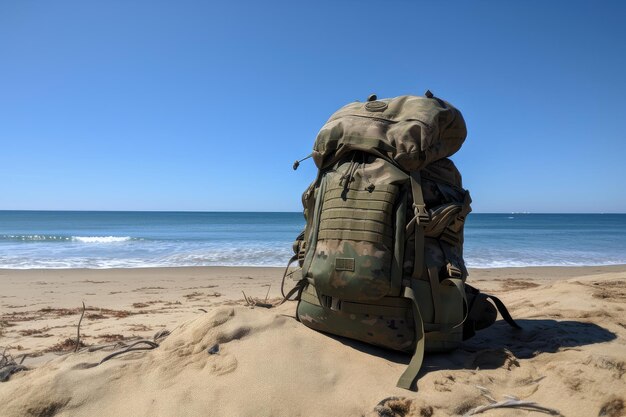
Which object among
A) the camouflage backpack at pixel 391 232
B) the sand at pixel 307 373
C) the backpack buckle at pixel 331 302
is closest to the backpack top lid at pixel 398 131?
the camouflage backpack at pixel 391 232

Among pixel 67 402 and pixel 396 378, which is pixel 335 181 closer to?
pixel 396 378

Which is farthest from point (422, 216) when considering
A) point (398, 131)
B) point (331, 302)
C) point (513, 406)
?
point (513, 406)

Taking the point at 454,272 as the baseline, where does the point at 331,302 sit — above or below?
below

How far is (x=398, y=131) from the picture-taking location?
3021mm

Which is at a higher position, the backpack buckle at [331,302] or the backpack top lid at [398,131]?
the backpack top lid at [398,131]

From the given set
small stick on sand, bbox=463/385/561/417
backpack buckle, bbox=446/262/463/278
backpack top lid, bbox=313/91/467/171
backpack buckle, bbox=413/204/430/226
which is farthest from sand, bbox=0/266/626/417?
backpack top lid, bbox=313/91/467/171

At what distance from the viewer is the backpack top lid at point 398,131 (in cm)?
296

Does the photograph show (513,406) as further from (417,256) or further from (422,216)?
(422,216)

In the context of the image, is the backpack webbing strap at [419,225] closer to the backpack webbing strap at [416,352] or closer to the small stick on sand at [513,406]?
the backpack webbing strap at [416,352]

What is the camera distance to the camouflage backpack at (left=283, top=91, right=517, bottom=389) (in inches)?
110

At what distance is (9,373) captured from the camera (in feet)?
8.81

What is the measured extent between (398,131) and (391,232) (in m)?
0.72

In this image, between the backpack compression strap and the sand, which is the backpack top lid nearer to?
the backpack compression strap

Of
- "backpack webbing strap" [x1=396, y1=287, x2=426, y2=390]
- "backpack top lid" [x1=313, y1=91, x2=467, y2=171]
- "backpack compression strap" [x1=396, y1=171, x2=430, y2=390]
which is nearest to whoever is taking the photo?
"backpack webbing strap" [x1=396, y1=287, x2=426, y2=390]
